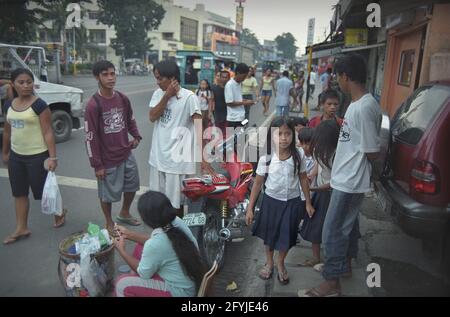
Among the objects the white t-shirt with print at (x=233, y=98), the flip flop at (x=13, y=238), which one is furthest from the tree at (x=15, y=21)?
the flip flop at (x=13, y=238)

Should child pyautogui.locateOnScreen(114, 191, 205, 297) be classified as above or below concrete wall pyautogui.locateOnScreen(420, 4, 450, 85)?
below

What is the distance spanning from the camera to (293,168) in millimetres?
3033

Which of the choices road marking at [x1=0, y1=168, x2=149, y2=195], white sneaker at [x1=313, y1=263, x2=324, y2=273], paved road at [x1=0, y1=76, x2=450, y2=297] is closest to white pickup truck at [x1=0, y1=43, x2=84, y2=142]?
road marking at [x1=0, y1=168, x2=149, y2=195]

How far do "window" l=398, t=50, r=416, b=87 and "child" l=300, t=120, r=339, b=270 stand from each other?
219 inches

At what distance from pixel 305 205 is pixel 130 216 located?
7.07 ft

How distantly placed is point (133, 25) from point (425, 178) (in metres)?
52.9

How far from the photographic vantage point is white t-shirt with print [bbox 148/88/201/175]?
3441mm

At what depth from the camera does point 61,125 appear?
8242mm

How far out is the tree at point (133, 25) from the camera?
160 ft

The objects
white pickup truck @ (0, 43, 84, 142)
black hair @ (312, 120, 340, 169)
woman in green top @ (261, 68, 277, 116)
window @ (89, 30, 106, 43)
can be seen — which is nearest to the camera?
black hair @ (312, 120, 340, 169)

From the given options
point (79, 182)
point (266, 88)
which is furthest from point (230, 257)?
point (266, 88)

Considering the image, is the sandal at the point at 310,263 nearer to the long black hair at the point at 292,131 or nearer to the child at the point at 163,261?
the long black hair at the point at 292,131

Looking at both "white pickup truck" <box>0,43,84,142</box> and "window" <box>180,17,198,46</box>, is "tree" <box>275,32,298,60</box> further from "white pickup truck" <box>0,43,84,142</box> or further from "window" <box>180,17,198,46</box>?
"white pickup truck" <box>0,43,84,142</box>
